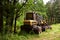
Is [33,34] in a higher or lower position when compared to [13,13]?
lower

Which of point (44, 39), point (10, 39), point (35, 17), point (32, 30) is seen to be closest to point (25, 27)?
point (32, 30)

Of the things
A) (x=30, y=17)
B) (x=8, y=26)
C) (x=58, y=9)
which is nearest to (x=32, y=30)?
(x=30, y=17)

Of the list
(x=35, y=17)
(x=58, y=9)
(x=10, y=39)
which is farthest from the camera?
(x=58, y=9)

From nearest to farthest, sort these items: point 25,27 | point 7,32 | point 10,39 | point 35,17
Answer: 1. point 10,39
2. point 7,32
3. point 25,27
4. point 35,17

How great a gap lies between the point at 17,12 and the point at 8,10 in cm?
105

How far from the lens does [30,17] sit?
49.9 feet

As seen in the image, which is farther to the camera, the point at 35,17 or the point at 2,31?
the point at 35,17

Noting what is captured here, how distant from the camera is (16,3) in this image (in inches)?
478

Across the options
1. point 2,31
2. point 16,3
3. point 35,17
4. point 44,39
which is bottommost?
point 44,39

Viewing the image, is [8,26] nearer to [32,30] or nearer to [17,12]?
[17,12]

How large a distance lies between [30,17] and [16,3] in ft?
11.3

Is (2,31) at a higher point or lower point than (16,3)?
lower

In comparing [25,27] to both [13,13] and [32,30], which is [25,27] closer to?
[32,30]

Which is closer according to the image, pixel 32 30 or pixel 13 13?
pixel 13 13
